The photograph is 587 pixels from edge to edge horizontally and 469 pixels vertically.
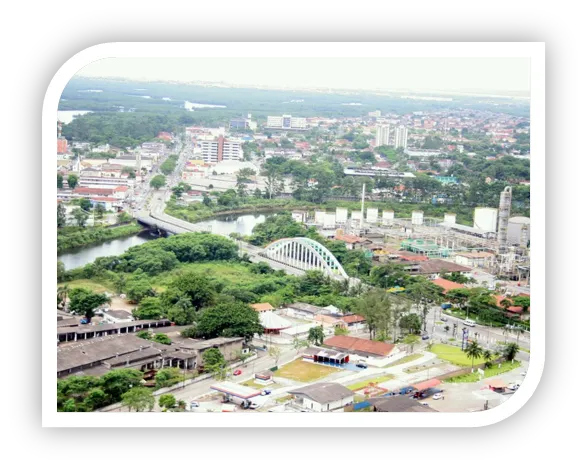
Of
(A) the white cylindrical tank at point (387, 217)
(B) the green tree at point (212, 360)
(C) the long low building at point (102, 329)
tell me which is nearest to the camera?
(C) the long low building at point (102, 329)

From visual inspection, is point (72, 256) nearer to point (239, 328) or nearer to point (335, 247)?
point (239, 328)

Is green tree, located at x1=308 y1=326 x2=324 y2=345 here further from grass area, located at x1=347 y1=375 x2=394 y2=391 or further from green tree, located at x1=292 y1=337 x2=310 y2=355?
grass area, located at x1=347 y1=375 x2=394 y2=391

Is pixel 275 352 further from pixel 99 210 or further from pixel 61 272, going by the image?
pixel 99 210

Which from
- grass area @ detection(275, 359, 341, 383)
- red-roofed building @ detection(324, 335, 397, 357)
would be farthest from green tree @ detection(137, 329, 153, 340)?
red-roofed building @ detection(324, 335, 397, 357)

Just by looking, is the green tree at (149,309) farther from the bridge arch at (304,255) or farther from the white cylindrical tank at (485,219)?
the white cylindrical tank at (485,219)

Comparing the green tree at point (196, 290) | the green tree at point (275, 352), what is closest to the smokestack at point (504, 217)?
the green tree at point (275, 352)
